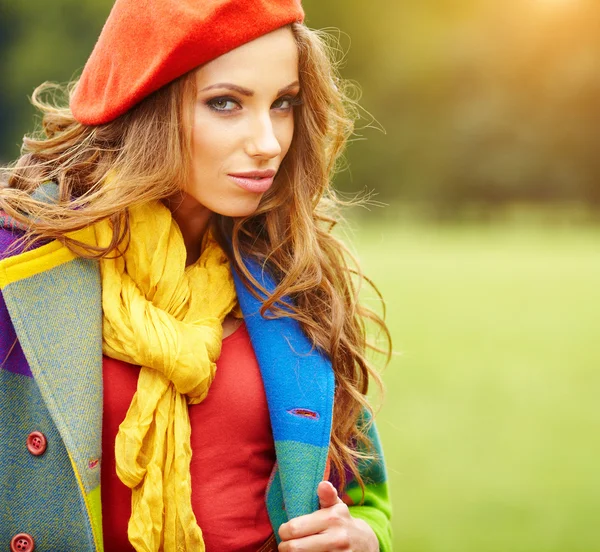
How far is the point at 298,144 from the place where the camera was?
102 inches

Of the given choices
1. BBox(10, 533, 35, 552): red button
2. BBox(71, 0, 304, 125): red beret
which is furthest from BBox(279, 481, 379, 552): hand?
BBox(71, 0, 304, 125): red beret

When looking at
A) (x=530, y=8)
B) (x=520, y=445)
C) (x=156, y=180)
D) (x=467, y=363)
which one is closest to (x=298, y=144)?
(x=156, y=180)

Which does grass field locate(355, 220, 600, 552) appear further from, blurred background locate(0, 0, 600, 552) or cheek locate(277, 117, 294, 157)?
cheek locate(277, 117, 294, 157)

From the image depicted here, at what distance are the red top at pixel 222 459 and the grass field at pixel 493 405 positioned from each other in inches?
49.0

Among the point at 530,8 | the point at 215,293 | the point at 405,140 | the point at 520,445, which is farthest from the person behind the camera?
the point at 405,140

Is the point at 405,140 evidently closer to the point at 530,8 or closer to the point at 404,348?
the point at 530,8

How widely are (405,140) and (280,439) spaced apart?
1263 inches

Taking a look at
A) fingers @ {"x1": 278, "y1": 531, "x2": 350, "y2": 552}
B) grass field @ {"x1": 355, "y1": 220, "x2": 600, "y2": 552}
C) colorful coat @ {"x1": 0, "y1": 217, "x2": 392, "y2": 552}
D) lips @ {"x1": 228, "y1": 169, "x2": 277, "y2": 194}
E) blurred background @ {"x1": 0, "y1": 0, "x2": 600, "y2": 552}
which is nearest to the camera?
colorful coat @ {"x1": 0, "y1": 217, "x2": 392, "y2": 552}

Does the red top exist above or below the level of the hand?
above

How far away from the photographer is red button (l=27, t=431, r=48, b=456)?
212cm

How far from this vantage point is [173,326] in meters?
2.24

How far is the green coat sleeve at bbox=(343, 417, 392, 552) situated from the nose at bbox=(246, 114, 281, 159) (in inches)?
31.9

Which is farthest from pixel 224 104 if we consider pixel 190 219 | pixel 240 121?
pixel 190 219

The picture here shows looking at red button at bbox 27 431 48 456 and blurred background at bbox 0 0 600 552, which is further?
blurred background at bbox 0 0 600 552
